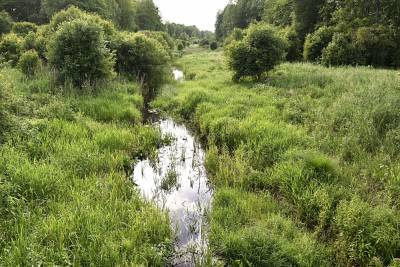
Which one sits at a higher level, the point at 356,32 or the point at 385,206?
the point at 356,32

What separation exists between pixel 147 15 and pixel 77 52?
54.2 meters

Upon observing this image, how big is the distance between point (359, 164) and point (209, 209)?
3.93 metres

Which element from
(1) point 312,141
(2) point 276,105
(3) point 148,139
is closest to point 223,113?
(2) point 276,105

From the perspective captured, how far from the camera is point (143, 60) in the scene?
20.6m

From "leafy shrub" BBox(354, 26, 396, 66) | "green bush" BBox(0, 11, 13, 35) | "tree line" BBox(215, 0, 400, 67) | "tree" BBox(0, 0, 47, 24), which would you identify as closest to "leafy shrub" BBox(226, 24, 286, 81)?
"tree line" BBox(215, 0, 400, 67)

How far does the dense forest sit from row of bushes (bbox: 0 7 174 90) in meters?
0.09

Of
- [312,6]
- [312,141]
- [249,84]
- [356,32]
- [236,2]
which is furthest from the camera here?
[236,2]

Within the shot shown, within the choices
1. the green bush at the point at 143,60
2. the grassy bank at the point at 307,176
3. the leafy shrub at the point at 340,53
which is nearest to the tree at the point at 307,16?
the leafy shrub at the point at 340,53

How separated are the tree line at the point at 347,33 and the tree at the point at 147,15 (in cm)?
3538

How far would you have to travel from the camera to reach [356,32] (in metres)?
27.1

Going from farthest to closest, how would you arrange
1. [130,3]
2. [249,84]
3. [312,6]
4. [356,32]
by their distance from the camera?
1. [130,3]
2. [312,6]
3. [356,32]
4. [249,84]

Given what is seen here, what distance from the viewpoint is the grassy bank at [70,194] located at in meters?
4.91

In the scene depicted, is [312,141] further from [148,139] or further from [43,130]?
[43,130]

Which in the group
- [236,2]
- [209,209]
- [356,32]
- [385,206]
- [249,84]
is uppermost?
[236,2]
